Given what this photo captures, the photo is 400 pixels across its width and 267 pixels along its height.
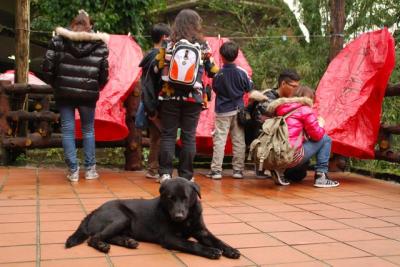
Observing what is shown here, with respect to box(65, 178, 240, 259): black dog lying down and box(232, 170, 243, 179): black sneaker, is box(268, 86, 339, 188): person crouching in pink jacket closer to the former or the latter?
box(232, 170, 243, 179): black sneaker

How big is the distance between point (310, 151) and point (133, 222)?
293 cm

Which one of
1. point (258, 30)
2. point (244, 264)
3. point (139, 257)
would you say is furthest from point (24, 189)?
point (258, 30)

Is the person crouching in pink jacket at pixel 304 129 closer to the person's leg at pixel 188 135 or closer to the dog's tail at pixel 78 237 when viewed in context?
the person's leg at pixel 188 135

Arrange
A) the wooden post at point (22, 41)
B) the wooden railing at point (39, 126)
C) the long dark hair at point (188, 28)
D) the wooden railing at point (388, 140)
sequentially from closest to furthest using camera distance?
1. the long dark hair at point (188, 28)
2. the wooden railing at point (388, 140)
3. the wooden railing at point (39, 126)
4. the wooden post at point (22, 41)

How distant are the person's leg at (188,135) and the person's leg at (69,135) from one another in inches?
50.3

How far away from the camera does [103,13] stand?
37.8 feet

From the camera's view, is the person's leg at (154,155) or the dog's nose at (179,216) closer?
the dog's nose at (179,216)

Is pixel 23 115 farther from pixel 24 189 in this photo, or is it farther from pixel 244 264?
pixel 244 264

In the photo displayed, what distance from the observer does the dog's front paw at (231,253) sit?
2.91 m

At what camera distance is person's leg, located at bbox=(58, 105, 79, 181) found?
18.1 feet

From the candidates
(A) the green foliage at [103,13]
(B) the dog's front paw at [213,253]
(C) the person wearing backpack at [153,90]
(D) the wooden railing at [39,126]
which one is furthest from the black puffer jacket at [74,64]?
(A) the green foliage at [103,13]

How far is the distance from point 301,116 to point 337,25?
2.29 metres

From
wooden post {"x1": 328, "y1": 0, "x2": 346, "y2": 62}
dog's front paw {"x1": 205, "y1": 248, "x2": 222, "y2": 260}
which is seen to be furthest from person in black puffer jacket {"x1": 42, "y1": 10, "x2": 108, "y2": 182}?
wooden post {"x1": 328, "y1": 0, "x2": 346, "y2": 62}

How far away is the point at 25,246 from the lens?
3082mm
